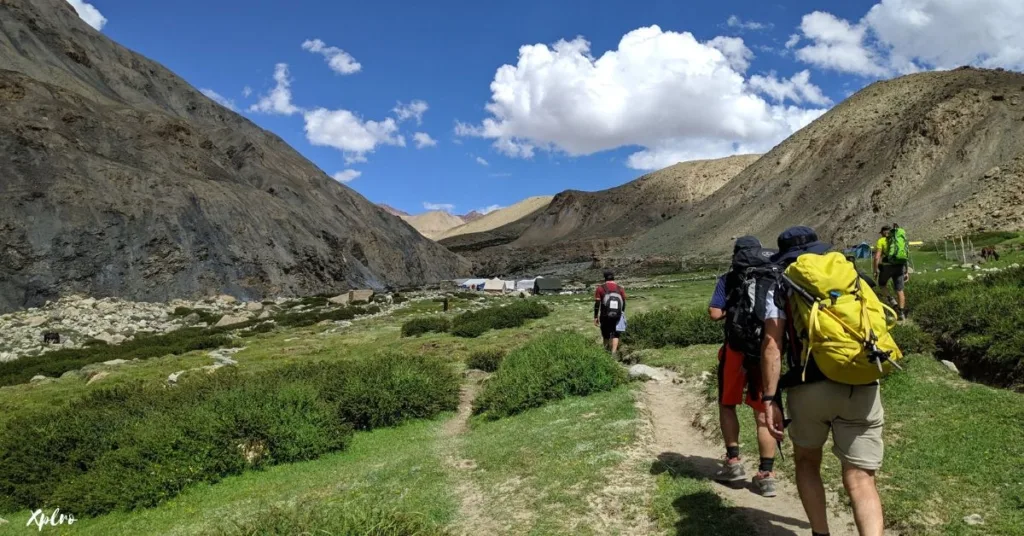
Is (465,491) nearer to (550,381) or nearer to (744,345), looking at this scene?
(744,345)

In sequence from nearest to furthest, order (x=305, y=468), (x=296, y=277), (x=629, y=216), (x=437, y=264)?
1. (x=305, y=468)
2. (x=296, y=277)
3. (x=437, y=264)
4. (x=629, y=216)

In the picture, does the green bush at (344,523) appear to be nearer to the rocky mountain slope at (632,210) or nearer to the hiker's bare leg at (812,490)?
the hiker's bare leg at (812,490)

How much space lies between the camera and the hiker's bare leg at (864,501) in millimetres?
4574

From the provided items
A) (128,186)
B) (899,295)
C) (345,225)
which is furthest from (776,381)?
(345,225)

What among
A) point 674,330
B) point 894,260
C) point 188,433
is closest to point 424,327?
point 674,330

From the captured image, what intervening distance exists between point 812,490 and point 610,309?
365 inches

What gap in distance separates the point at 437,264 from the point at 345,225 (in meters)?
26.5

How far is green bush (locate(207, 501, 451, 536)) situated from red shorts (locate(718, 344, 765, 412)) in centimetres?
353

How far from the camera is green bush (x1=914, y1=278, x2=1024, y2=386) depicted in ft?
33.2

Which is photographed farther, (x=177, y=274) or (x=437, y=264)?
(x=437, y=264)

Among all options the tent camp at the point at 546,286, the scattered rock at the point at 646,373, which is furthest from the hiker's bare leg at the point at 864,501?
the tent camp at the point at 546,286

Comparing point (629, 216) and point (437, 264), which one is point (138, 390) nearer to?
point (437, 264)

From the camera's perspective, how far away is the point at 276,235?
200 ft

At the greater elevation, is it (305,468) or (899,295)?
(899,295)
